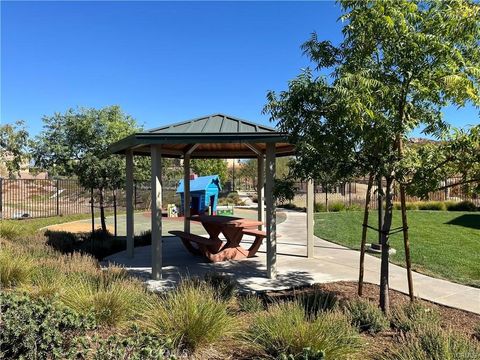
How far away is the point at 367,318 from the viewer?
181 inches

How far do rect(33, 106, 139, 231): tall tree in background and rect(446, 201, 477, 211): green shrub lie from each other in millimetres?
19897

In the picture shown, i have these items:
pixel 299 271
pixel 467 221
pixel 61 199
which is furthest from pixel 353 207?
pixel 61 199

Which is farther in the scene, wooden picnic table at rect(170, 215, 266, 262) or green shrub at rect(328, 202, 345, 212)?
green shrub at rect(328, 202, 345, 212)

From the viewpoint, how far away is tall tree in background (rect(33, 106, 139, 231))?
11.3 meters

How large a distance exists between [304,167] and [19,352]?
371cm

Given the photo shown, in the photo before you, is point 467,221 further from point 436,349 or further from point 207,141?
point 436,349

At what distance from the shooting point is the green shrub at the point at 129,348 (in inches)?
123

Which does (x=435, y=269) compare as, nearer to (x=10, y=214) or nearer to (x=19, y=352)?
(x=19, y=352)

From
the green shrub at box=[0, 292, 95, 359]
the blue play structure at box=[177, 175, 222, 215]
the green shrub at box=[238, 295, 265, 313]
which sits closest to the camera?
the green shrub at box=[0, 292, 95, 359]

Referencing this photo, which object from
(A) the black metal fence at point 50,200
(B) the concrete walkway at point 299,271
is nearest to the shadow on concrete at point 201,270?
(B) the concrete walkway at point 299,271

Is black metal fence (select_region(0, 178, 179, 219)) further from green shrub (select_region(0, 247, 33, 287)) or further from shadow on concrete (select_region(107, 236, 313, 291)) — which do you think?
green shrub (select_region(0, 247, 33, 287))

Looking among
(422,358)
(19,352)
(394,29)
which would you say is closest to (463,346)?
(422,358)

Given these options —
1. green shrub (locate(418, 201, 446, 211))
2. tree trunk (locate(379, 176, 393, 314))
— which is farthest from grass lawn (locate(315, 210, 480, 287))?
green shrub (locate(418, 201, 446, 211))

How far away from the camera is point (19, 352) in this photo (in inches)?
136
